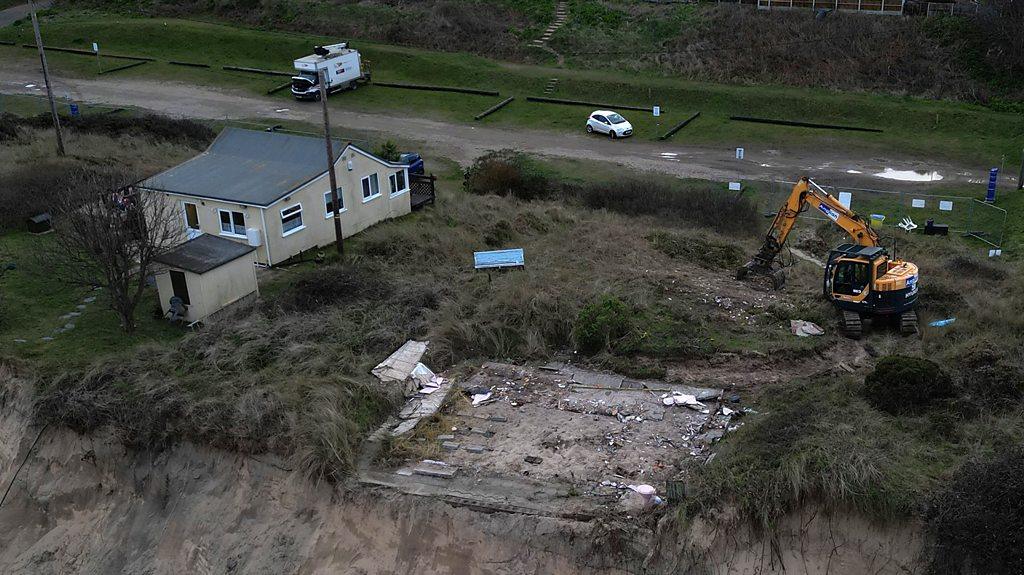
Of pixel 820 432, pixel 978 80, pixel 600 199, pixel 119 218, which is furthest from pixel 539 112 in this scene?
pixel 820 432

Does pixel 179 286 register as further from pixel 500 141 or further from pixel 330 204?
pixel 500 141

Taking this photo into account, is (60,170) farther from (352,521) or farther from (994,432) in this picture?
(994,432)

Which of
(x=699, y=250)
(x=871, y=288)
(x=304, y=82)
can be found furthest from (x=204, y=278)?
(x=304, y=82)

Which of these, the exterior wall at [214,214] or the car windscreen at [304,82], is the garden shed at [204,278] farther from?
the car windscreen at [304,82]

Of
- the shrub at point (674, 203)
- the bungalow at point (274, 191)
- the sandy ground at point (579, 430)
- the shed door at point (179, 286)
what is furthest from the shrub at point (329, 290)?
the shrub at point (674, 203)

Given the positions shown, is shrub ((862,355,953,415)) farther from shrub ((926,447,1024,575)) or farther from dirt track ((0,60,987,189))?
dirt track ((0,60,987,189))

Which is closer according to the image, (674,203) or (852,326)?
(852,326)
